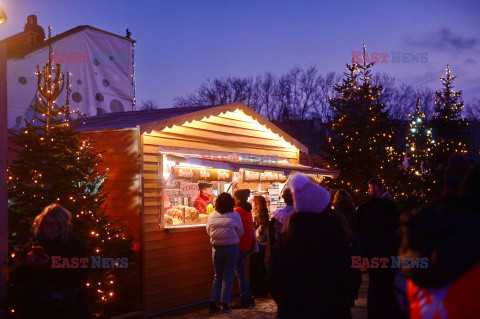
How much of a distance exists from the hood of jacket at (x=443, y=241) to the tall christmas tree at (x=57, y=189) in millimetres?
5109

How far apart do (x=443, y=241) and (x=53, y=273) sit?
3400mm

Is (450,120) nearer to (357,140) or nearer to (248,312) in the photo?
(357,140)

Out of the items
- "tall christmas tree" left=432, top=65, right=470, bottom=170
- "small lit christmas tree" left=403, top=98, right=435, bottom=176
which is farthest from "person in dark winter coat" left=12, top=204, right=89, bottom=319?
"tall christmas tree" left=432, top=65, right=470, bottom=170

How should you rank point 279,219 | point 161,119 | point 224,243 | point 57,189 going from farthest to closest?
point 161,119 < point 224,243 < point 279,219 < point 57,189

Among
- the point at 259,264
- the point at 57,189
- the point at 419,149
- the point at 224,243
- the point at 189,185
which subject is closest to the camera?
the point at 57,189

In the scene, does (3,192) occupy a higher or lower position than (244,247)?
higher

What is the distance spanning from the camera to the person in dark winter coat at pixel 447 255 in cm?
260

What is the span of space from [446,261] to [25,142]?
5778 mm

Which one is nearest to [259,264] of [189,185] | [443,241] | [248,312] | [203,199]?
[248,312]

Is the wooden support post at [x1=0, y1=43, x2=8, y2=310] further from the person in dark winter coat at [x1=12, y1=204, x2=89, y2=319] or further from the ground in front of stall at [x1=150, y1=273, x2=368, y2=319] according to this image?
the ground in front of stall at [x1=150, y1=273, x2=368, y2=319]

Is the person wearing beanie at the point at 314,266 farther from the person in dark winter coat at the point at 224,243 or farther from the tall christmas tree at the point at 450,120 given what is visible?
the tall christmas tree at the point at 450,120

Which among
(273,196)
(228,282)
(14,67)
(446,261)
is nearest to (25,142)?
(228,282)

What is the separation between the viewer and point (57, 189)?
6.77 metres

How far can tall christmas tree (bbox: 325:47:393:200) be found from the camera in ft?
47.6
